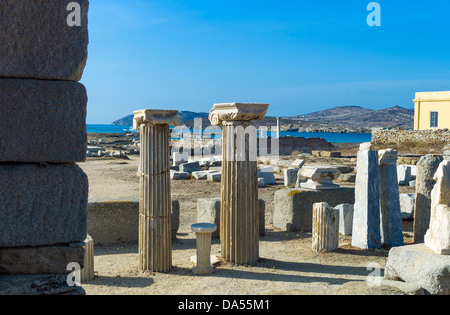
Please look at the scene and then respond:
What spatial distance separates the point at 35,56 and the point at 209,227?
14.7ft

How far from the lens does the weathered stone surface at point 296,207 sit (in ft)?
32.2

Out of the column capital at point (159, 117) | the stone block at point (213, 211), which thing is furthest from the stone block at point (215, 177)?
the column capital at point (159, 117)

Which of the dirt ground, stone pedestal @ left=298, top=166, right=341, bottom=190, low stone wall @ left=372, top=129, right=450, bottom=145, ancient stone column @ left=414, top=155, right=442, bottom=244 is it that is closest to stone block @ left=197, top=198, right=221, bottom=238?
the dirt ground

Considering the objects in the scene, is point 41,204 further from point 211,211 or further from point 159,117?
point 211,211

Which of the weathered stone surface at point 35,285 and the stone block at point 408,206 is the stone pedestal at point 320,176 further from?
the weathered stone surface at point 35,285

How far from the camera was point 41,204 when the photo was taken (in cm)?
311

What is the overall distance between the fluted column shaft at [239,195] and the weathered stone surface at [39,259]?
419 centimetres

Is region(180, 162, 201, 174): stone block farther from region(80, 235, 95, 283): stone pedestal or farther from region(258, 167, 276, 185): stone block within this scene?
region(80, 235, 95, 283): stone pedestal

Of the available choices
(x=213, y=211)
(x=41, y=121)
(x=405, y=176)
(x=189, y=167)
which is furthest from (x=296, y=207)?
(x=189, y=167)

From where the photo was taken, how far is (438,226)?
540 cm

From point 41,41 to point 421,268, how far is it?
15.8 feet

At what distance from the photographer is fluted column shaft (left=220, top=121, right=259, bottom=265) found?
718 cm

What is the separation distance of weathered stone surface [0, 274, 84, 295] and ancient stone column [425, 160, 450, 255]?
13.9 ft
